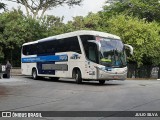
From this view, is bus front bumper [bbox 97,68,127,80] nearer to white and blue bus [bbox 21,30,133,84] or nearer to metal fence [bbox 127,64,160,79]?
white and blue bus [bbox 21,30,133,84]

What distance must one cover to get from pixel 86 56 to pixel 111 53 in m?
1.69

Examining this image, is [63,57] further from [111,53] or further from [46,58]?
[111,53]

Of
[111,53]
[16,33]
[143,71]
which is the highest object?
[16,33]

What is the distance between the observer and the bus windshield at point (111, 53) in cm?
2245

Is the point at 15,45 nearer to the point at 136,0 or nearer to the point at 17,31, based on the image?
the point at 17,31

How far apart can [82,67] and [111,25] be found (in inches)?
837

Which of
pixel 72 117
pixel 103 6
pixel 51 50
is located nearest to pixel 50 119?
pixel 72 117

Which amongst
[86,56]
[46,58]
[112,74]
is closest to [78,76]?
[86,56]

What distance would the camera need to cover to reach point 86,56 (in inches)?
911

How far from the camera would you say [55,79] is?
30500 millimetres

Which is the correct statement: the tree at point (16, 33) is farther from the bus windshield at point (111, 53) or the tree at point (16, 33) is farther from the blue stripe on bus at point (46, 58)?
the bus windshield at point (111, 53)

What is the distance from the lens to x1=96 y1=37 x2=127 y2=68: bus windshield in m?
22.5

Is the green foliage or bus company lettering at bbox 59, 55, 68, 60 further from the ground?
the green foliage

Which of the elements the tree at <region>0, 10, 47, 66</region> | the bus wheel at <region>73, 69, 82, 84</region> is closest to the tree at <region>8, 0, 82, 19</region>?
the tree at <region>0, 10, 47, 66</region>
